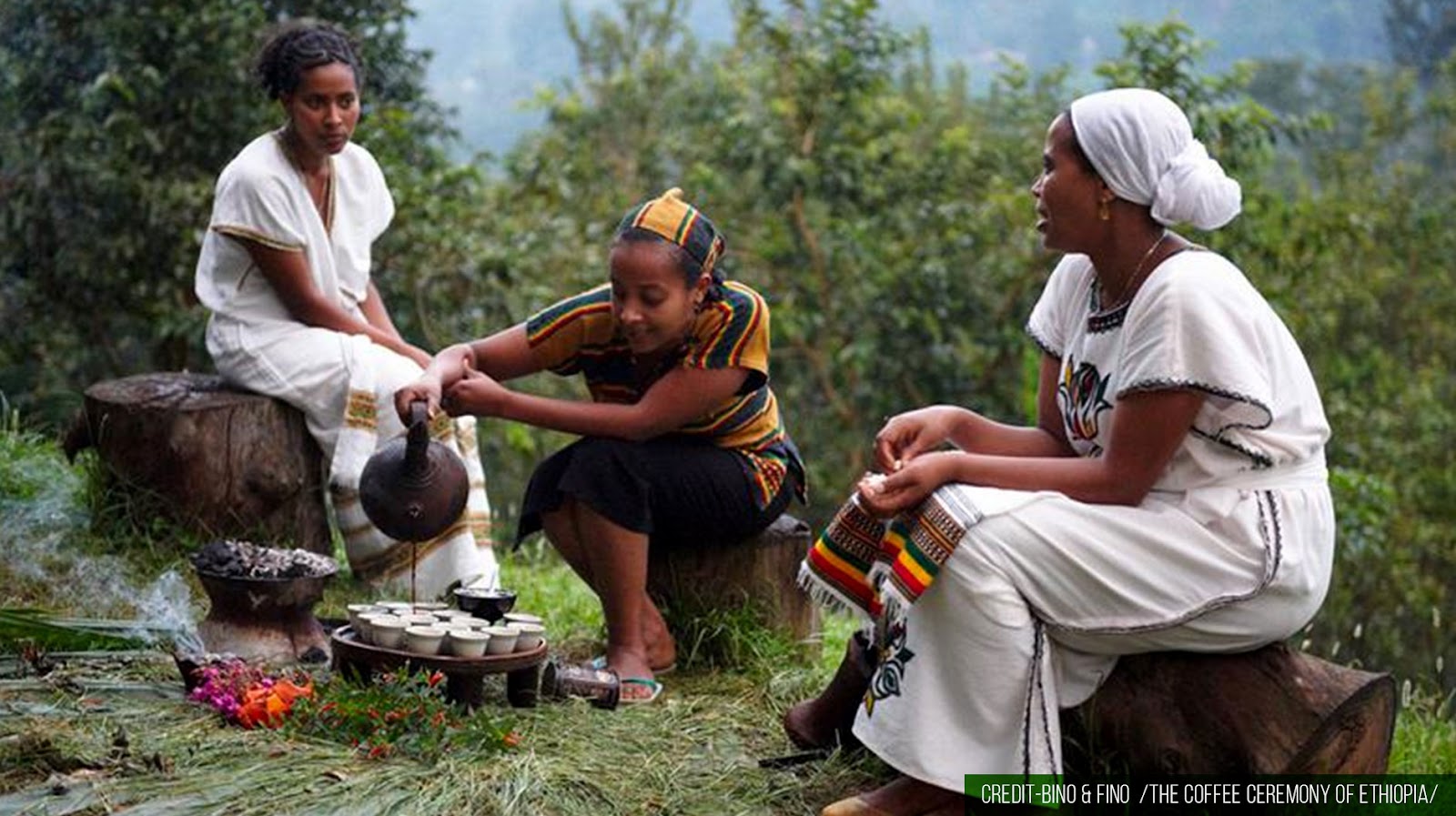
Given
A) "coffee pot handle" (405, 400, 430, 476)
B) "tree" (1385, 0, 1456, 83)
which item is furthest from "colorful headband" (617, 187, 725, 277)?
"tree" (1385, 0, 1456, 83)

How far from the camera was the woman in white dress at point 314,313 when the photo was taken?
5.40 metres

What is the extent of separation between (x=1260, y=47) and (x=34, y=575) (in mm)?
28191

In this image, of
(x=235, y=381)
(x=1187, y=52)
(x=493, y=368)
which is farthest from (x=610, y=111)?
(x=493, y=368)

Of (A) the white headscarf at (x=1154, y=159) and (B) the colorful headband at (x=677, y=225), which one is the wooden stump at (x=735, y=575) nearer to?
(B) the colorful headband at (x=677, y=225)

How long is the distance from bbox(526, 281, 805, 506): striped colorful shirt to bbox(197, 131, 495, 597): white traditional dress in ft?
2.47

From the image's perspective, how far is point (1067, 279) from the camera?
156 inches

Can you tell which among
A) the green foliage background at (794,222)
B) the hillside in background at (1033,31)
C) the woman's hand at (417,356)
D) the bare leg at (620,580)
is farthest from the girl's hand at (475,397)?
the hillside in background at (1033,31)

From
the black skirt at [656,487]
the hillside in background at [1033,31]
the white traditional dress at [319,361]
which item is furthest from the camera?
the hillside in background at [1033,31]

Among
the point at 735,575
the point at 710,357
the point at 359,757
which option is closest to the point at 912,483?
the point at 710,357

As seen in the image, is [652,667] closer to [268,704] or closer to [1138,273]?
[268,704]

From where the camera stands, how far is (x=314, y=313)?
18.2 ft

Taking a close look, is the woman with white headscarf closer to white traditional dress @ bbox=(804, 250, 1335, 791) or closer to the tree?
white traditional dress @ bbox=(804, 250, 1335, 791)

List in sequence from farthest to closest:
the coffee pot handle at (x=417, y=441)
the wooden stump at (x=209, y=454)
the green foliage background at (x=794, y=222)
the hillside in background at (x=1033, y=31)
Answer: the hillside in background at (x=1033, y=31) → the green foliage background at (x=794, y=222) → the wooden stump at (x=209, y=454) → the coffee pot handle at (x=417, y=441)

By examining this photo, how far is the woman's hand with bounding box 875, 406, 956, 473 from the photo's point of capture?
12.7 feet
